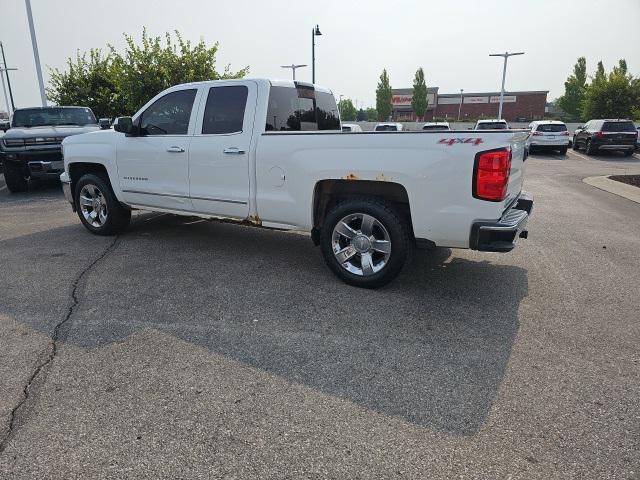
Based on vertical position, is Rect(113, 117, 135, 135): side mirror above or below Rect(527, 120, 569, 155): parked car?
above

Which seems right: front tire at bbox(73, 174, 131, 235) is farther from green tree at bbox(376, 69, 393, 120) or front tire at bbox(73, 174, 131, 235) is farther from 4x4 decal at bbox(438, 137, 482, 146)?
green tree at bbox(376, 69, 393, 120)

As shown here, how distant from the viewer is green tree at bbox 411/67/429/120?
74.1 metres

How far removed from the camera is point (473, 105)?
74.7 metres

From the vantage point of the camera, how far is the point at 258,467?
2340 millimetres

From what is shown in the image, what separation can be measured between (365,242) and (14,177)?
9.99m

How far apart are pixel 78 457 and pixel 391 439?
1.61 meters

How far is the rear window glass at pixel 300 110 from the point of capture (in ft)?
17.6

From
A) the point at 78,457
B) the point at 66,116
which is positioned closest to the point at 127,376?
the point at 78,457

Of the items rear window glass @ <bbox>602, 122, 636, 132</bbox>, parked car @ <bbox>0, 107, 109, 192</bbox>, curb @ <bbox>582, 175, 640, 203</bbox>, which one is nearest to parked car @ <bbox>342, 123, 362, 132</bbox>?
parked car @ <bbox>0, 107, 109, 192</bbox>

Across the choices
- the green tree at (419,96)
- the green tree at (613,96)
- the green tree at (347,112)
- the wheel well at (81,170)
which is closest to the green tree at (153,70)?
the wheel well at (81,170)

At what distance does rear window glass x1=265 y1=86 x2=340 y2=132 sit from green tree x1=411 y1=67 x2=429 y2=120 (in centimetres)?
7223

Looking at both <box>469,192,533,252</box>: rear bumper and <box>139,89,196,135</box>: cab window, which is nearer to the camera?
<box>469,192,533,252</box>: rear bumper

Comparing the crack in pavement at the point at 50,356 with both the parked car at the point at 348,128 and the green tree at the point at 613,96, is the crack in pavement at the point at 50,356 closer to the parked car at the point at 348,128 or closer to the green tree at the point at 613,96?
the parked car at the point at 348,128

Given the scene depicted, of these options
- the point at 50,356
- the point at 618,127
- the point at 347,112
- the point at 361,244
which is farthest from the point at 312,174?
the point at 347,112
